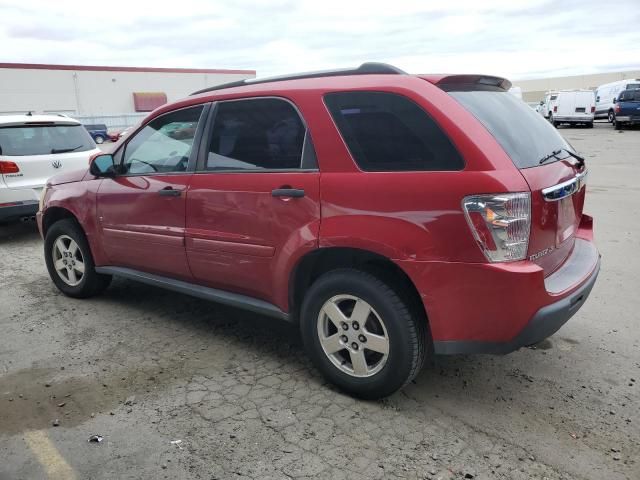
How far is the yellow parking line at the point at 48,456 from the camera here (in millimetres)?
2498

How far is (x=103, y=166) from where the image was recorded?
14.0 ft

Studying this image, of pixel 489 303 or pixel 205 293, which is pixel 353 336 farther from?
pixel 205 293

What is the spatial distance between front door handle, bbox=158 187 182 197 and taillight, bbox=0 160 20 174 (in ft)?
13.7

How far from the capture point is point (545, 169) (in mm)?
2807

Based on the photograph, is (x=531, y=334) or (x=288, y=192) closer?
(x=531, y=334)

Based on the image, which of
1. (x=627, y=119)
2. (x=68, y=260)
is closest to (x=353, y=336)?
(x=68, y=260)

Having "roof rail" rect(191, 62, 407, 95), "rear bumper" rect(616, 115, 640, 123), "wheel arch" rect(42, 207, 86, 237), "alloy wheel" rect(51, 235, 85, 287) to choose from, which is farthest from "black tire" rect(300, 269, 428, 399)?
"rear bumper" rect(616, 115, 640, 123)

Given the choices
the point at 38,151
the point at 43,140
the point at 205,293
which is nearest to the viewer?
the point at 205,293

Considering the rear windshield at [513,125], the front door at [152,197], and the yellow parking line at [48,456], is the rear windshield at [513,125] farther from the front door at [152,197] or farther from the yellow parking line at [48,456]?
the yellow parking line at [48,456]

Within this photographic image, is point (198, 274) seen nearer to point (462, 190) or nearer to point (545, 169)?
point (462, 190)

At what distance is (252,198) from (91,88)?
48.2 m

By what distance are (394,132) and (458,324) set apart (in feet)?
3.42

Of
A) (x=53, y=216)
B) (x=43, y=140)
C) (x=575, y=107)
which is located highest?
(x=575, y=107)

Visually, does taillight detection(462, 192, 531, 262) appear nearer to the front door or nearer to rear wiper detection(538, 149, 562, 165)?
rear wiper detection(538, 149, 562, 165)
